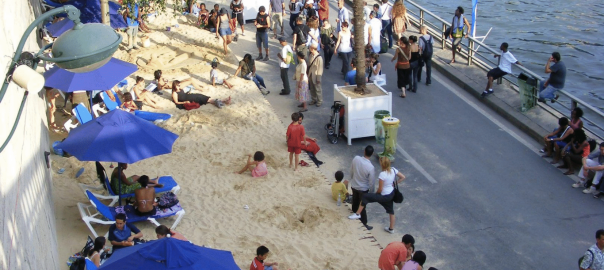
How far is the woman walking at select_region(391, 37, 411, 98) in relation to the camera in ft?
52.1

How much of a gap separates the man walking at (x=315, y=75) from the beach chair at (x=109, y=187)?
4.95 meters

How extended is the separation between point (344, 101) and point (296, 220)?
3796 mm

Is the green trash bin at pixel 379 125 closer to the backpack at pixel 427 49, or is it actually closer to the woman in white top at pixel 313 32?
the backpack at pixel 427 49

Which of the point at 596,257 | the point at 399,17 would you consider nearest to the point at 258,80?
the point at 399,17

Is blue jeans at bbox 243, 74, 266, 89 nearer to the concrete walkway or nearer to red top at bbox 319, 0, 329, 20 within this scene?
the concrete walkway

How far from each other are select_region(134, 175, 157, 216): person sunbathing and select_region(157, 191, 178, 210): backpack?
0.22 meters

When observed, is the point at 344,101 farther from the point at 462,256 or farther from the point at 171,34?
the point at 171,34

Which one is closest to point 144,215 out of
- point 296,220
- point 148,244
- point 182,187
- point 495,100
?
point 182,187

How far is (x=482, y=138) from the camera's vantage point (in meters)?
14.2

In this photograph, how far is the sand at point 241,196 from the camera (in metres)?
10.3

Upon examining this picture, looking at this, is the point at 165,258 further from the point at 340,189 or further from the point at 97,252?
the point at 340,189

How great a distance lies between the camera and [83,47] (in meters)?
4.42

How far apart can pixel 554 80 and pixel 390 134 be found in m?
4.24

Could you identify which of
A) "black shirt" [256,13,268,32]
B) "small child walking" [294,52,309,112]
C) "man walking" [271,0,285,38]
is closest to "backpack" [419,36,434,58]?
"small child walking" [294,52,309,112]
